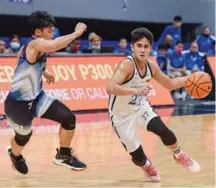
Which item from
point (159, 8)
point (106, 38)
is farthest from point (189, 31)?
point (106, 38)

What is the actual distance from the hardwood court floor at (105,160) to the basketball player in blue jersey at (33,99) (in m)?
0.26

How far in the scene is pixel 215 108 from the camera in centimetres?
1504

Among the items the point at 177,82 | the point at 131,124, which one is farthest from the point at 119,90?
the point at 177,82

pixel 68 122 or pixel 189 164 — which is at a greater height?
pixel 68 122

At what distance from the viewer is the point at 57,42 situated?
588 cm

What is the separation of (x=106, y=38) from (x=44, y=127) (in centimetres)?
1070

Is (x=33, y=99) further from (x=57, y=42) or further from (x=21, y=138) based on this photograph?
Answer: (x=57, y=42)

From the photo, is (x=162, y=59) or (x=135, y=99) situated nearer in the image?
(x=135, y=99)

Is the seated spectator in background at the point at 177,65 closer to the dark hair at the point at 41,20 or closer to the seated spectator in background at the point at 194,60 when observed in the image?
the seated spectator in background at the point at 194,60

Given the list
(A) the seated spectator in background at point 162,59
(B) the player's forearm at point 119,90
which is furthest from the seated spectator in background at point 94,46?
(B) the player's forearm at point 119,90

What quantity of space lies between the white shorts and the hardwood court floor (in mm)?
389

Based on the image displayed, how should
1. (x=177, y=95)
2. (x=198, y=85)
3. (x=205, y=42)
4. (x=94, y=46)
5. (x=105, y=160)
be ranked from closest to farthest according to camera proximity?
(x=198, y=85)
(x=105, y=160)
(x=94, y=46)
(x=177, y=95)
(x=205, y=42)

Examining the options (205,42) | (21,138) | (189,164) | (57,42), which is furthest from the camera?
(205,42)

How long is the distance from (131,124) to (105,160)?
1314 mm
